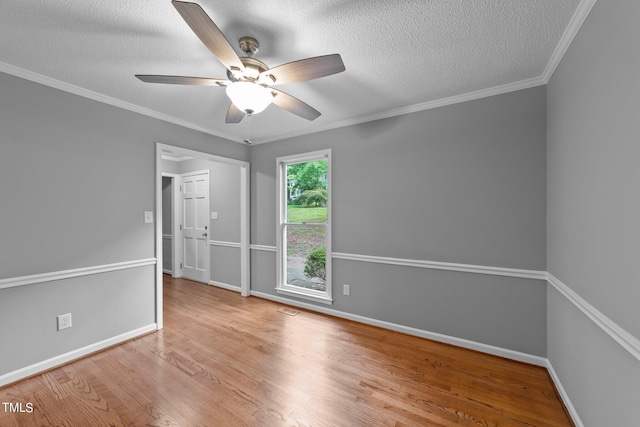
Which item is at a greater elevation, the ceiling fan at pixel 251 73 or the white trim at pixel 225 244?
the ceiling fan at pixel 251 73

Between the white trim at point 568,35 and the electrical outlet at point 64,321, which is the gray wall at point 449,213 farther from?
the electrical outlet at point 64,321

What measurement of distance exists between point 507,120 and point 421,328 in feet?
7.08

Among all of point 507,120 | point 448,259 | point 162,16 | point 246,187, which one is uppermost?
point 162,16

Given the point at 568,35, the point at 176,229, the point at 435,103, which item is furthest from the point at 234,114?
the point at 176,229

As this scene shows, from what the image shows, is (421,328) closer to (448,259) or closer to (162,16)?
(448,259)

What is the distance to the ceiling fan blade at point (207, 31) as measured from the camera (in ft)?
3.57

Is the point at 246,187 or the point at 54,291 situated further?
the point at 246,187

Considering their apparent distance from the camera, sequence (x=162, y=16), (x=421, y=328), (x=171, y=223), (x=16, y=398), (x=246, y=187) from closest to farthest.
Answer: (x=162, y=16) < (x=16, y=398) < (x=421, y=328) < (x=246, y=187) < (x=171, y=223)

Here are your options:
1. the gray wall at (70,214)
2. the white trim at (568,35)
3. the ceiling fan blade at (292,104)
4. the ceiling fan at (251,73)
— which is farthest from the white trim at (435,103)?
the gray wall at (70,214)

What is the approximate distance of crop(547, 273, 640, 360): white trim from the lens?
3.33 ft

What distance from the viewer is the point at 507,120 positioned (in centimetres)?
231

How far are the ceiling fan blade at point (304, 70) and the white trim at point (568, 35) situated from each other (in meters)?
1.30

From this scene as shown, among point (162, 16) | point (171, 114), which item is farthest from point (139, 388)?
point (171, 114)

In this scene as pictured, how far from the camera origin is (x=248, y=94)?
1595mm
